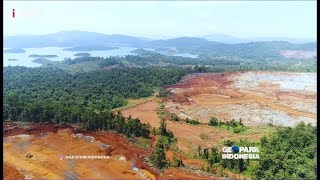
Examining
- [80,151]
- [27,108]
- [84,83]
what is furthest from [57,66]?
[80,151]

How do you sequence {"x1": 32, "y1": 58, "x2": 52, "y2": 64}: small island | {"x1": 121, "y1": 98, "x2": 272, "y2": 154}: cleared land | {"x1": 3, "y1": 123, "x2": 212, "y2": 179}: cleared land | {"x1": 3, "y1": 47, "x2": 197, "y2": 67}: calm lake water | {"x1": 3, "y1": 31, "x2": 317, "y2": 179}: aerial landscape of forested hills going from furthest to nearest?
{"x1": 32, "y1": 58, "x2": 52, "y2": 64}: small island
{"x1": 3, "y1": 47, "x2": 197, "y2": 67}: calm lake water
{"x1": 121, "y1": 98, "x2": 272, "y2": 154}: cleared land
{"x1": 3, "y1": 31, "x2": 317, "y2": 179}: aerial landscape of forested hills
{"x1": 3, "y1": 123, "x2": 212, "y2": 179}: cleared land

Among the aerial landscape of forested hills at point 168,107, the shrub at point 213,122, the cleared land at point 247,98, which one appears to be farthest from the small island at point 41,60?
the shrub at point 213,122

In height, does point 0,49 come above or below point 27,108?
above

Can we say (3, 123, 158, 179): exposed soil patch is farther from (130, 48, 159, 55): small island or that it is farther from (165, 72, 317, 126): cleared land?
(130, 48, 159, 55): small island

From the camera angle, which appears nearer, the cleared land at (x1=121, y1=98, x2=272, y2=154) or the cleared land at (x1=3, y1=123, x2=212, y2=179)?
the cleared land at (x1=3, y1=123, x2=212, y2=179)

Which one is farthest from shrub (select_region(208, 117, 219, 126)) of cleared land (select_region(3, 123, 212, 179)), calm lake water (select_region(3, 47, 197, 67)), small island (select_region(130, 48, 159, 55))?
small island (select_region(130, 48, 159, 55))

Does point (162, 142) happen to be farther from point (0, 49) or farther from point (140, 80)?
point (140, 80)
